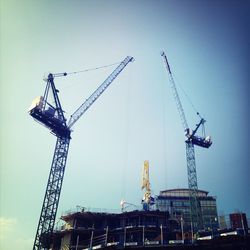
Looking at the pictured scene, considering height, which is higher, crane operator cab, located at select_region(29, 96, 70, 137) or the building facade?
crane operator cab, located at select_region(29, 96, 70, 137)

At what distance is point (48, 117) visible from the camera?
57.4m

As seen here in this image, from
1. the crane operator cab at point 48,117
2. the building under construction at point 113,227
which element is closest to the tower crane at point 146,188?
the building under construction at point 113,227

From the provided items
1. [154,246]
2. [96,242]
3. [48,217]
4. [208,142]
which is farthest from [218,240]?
[208,142]

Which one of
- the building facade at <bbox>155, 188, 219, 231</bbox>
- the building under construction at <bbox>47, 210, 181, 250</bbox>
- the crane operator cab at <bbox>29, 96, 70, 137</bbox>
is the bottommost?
the building under construction at <bbox>47, 210, 181, 250</bbox>

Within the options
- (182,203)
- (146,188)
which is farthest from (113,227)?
(182,203)

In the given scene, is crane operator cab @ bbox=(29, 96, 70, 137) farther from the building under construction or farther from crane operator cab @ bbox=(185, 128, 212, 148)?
crane operator cab @ bbox=(185, 128, 212, 148)

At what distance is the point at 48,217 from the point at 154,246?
29.7 metres

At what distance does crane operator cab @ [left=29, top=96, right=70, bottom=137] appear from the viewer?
183 feet

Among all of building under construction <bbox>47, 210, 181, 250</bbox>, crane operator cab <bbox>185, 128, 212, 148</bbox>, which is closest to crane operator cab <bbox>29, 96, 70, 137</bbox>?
building under construction <bbox>47, 210, 181, 250</bbox>

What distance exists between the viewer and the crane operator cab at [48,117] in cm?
Result: 5578

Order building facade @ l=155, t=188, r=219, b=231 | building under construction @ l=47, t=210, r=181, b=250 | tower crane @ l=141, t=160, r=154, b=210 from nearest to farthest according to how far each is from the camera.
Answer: building under construction @ l=47, t=210, r=181, b=250 < tower crane @ l=141, t=160, r=154, b=210 < building facade @ l=155, t=188, r=219, b=231

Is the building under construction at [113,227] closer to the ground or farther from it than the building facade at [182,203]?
closer to the ground

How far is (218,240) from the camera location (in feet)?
106

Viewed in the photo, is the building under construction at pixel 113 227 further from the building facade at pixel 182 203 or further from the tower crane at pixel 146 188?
the building facade at pixel 182 203
